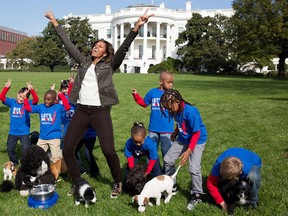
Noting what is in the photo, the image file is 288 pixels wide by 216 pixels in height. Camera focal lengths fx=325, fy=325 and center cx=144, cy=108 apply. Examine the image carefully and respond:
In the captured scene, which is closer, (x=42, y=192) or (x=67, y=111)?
(x=42, y=192)

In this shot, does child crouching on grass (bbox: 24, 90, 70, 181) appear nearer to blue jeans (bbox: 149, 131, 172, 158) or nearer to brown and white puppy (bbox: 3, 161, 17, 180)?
brown and white puppy (bbox: 3, 161, 17, 180)

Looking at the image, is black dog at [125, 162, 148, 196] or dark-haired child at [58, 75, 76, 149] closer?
black dog at [125, 162, 148, 196]

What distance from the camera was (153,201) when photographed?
4.61 metres

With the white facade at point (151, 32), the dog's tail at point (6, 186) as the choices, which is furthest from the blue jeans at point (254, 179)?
the white facade at point (151, 32)

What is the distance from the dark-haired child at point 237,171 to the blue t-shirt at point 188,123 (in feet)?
1.56

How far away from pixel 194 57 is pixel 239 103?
152 feet

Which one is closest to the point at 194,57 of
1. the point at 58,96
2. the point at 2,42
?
the point at 58,96

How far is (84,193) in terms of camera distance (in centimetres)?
429

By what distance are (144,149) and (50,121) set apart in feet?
6.07

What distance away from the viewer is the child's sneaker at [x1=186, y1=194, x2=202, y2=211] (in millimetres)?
4315

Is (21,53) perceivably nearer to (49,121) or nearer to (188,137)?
(49,121)

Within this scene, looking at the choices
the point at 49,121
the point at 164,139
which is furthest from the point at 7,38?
the point at 164,139

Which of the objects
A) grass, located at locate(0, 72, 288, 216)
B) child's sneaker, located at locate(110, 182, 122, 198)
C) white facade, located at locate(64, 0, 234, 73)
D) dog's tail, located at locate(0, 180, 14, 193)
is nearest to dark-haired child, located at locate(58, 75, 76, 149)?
grass, located at locate(0, 72, 288, 216)

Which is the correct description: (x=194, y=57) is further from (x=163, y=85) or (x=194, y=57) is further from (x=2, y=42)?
(x=2, y=42)
